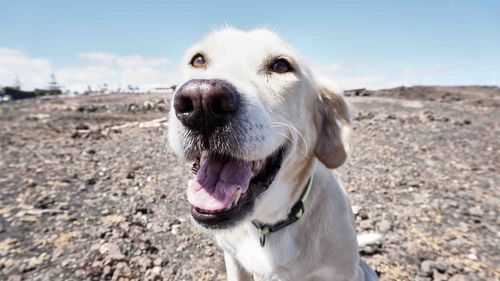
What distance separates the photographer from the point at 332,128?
262 centimetres

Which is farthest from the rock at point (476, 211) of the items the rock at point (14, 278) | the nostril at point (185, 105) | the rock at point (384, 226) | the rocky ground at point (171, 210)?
the rock at point (14, 278)

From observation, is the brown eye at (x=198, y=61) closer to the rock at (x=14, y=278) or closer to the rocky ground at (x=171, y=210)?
the rocky ground at (x=171, y=210)

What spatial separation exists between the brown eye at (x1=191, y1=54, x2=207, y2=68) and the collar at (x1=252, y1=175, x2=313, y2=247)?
130 centimetres

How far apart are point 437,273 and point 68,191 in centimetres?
488

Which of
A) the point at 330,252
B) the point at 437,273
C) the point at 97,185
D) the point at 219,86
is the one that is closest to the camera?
the point at 219,86

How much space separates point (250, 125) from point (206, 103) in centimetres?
33

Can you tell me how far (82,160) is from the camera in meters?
6.51

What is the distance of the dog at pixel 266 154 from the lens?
1769 mm

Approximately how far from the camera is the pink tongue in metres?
1.83

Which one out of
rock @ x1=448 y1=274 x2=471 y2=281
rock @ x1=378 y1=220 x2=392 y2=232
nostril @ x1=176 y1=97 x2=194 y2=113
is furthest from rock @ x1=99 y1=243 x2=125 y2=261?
rock @ x1=448 y1=274 x2=471 y2=281

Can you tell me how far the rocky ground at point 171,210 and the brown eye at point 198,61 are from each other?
1.54m

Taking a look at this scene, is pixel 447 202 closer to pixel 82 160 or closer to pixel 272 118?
pixel 272 118

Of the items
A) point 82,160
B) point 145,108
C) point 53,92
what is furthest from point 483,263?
point 53,92

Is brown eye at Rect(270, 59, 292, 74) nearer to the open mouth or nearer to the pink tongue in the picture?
the open mouth
